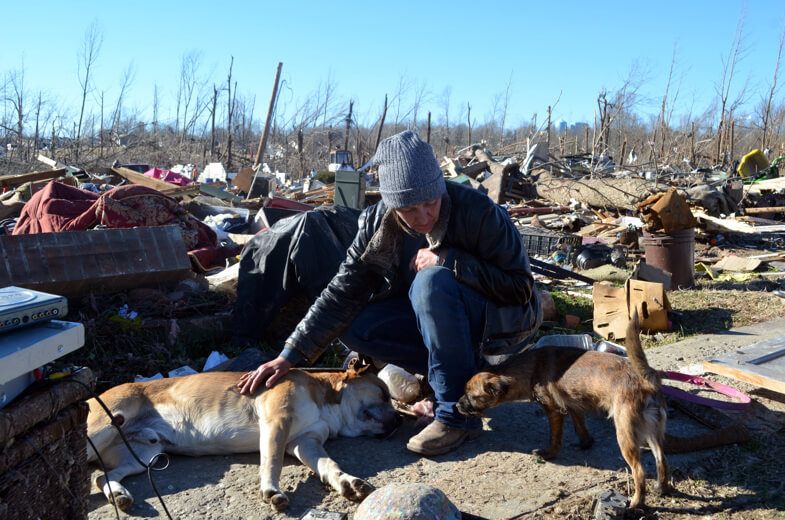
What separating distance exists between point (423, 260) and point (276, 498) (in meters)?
1.32

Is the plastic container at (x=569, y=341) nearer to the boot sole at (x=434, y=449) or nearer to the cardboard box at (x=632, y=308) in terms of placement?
the boot sole at (x=434, y=449)

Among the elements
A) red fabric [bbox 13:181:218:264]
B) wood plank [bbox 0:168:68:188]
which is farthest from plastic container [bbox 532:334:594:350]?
wood plank [bbox 0:168:68:188]

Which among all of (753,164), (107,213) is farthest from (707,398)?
(753,164)

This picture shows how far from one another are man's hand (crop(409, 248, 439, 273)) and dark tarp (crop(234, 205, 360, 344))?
1.81 meters

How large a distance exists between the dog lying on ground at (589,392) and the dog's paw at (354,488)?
61 cm

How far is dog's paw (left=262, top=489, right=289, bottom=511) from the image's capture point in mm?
2641

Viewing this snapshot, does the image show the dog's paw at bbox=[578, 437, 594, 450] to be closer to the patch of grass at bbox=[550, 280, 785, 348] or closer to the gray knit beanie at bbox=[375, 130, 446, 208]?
the gray knit beanie at bbox=[375, 130, 446, 208]

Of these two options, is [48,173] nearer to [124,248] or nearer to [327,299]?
[124,248]

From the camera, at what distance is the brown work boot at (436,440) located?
3.09 m

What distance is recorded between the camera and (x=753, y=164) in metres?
20.0

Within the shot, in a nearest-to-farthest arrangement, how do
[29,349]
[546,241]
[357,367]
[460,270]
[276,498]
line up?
[29,349]
[276,498]
[460,270]
[357,367]
[546,241]

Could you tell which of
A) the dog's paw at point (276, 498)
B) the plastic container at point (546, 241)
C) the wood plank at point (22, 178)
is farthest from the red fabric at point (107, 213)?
the wood plank at point (22, 178)

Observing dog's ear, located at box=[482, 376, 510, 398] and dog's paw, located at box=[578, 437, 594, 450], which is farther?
dog's paw, located at box=[578, 437, 594, 450]

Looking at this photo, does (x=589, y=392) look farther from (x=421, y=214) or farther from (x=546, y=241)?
(x=546, y=241)
